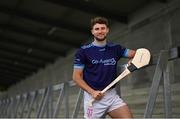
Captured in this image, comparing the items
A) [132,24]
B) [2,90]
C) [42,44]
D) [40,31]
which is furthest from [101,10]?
[2,90]

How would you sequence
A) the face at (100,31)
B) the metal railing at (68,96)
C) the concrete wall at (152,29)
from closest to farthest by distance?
the face at (100,31), the metal railing at (68,96), the concrete wall at (152,29)

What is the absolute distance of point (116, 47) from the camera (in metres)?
3.28

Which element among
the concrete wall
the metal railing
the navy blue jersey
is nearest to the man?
the navy blue jersey

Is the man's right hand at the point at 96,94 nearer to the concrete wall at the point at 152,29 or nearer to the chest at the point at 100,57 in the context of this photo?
the chest at the point at 100,57

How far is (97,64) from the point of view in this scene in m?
3.19

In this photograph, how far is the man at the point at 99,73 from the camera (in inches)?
125

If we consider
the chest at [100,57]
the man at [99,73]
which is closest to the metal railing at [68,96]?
the man at [99,73]

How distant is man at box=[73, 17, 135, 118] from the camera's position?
318 cm

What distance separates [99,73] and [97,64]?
7 centimetres

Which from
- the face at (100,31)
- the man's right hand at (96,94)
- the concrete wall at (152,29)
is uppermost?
the concrete wall at (152,29)

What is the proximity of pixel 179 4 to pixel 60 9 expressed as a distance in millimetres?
6434

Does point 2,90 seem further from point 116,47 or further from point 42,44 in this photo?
point 116,47

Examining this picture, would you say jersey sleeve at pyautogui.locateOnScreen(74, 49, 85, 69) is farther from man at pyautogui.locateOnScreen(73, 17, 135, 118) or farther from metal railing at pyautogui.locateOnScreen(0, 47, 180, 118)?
metal railing at pyautogui.locateOnScreen(0, 47, 180, 118)

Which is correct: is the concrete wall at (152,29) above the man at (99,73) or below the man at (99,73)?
above
